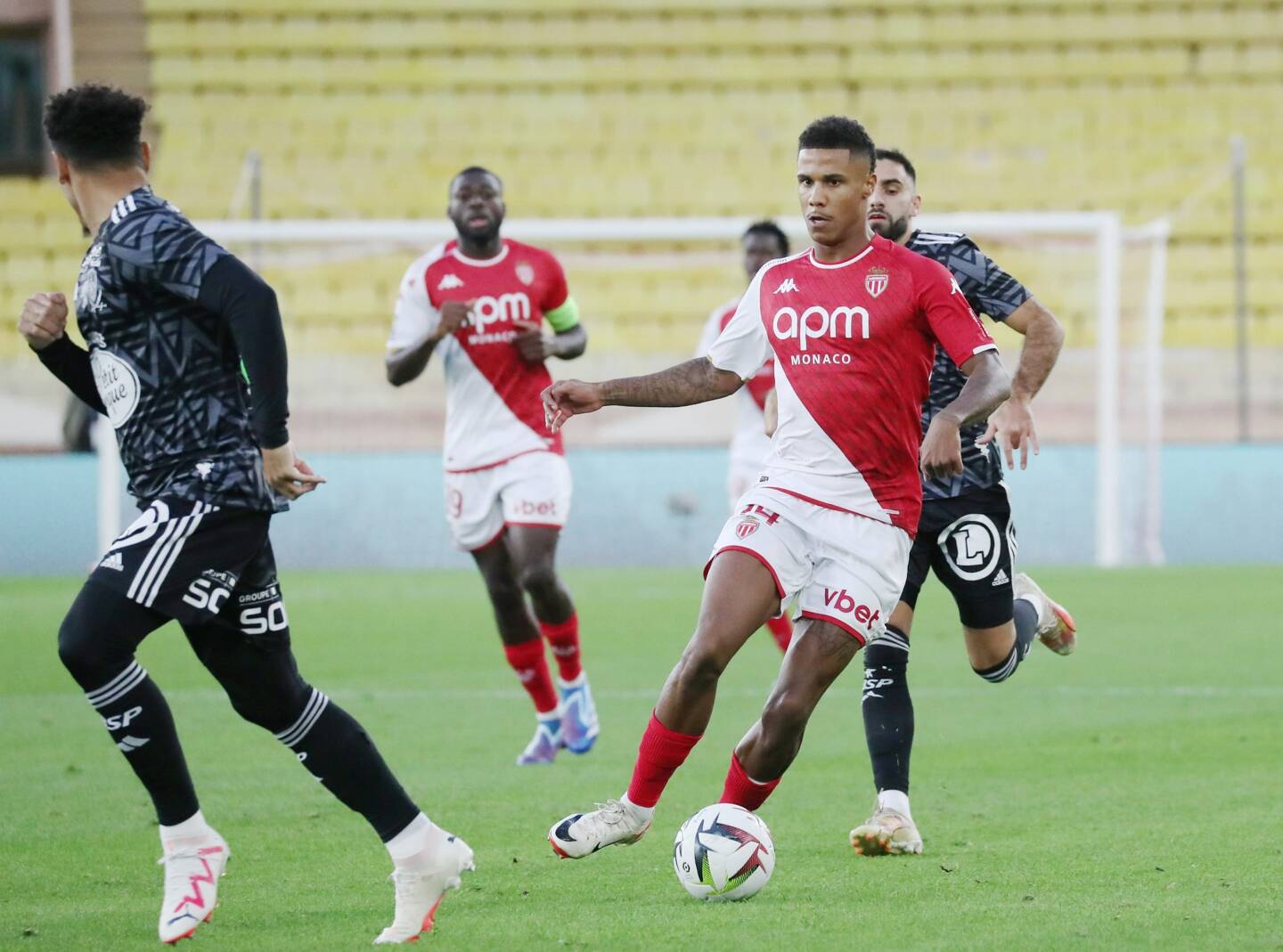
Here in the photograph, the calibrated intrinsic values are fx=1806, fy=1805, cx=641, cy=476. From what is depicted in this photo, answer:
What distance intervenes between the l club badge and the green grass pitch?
169 cm

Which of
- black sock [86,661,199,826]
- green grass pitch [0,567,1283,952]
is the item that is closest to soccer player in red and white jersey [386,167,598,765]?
green grass pitch [0,567,1283,952]

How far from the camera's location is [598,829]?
500 cm

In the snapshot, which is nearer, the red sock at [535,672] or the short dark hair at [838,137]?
the short dark hair at [838,137]

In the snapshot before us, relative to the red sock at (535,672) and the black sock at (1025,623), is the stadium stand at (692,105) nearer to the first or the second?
the red sock at (535,672)

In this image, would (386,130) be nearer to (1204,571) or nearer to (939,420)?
Result: (1204,571)

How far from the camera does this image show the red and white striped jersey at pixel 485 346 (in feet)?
27.5

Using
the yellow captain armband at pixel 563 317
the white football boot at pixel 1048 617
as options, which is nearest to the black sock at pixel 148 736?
the white football boot at pixel 1048 617

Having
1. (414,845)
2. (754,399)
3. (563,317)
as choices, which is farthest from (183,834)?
(754,399)

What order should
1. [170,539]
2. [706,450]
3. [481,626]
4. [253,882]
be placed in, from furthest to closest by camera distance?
[706,450] → [481,626] → [253,882] → [170,539]

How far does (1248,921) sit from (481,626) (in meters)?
9.44

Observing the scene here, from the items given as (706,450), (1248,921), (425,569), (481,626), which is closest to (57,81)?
(425,569)

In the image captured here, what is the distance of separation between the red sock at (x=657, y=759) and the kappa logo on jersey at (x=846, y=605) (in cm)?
53

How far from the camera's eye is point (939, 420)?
194 inches

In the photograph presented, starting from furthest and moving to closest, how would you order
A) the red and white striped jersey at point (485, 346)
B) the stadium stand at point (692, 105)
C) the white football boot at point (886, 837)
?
the stadium stand at point (692, 105) < the red and white striped jersey at point (485, 346) < the white football boot at point (886, 837)
